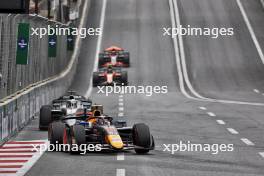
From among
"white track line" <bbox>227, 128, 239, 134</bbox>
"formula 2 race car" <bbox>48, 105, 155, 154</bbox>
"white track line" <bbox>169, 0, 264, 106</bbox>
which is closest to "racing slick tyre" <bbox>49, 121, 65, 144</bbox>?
"formula 2 race car" <bbox>48, 105, 155, 154</bbox>

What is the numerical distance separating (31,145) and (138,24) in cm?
5874

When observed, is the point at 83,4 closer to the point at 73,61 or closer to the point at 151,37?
the point at 151,37

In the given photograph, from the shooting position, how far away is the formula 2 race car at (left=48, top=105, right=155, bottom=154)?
18.8 meters

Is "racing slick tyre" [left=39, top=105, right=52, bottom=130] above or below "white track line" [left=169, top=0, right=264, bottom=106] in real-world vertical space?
below

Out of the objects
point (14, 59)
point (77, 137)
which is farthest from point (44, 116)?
point (77, 137)

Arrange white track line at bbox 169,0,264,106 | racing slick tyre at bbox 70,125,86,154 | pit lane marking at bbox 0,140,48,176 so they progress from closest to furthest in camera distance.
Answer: pit lane marking at bbox 0,140,48,176, racing slick tyre at bbox 70,125,86,154, white track line at bbox 169,0,264,106

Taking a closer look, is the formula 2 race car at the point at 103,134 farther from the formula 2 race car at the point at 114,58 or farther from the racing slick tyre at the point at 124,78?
the formula 2 race car at the point at 114,58

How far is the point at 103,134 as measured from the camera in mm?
19125

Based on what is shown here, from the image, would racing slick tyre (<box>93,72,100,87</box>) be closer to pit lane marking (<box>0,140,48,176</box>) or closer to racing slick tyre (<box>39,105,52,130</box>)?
racing slick tyre (<box>39,105,52,130</box>)

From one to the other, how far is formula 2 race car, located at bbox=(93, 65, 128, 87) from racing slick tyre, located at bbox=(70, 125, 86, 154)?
3468 cm

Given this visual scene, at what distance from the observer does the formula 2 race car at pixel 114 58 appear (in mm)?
62781

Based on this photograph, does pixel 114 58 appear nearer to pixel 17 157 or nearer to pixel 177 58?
pixel 177 58

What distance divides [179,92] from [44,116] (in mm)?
26718

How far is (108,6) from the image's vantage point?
86812 mm
